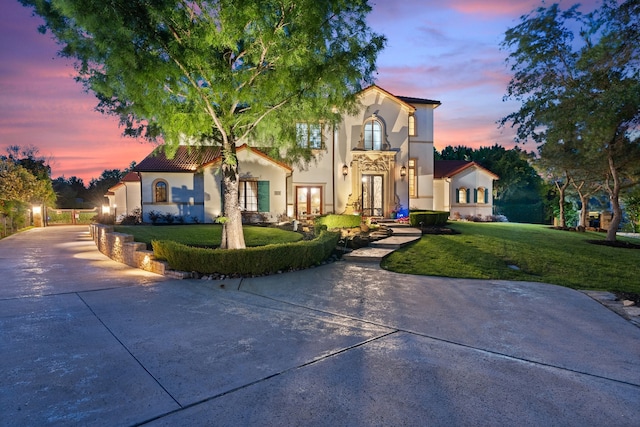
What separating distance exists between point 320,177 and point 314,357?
17802mm

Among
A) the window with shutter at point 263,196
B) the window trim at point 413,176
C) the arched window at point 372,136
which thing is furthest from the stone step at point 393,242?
the window trim at point 413,176

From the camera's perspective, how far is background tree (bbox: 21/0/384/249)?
803cm

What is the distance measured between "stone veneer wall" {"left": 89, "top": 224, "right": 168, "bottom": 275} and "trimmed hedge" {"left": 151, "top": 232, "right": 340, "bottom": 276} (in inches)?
10.5

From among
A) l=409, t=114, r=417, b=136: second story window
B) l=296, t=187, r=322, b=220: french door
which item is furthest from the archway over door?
l=409, t=114, r=417, b=136: second story window

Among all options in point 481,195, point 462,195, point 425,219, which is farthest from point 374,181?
point 481,195

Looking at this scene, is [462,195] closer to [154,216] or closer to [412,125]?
[412,125]

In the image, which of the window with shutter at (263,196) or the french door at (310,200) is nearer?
the window with shutter at (263,196)

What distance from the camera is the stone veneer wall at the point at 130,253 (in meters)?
9.45

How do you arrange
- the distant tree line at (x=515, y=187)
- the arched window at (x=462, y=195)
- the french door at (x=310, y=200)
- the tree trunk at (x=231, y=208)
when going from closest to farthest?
the tree trunk at (x=231, y=208) → the french door at (x=310, y=200) → the arched window at (x=462, y=195) → the distant tree line at (x=515, y=187)

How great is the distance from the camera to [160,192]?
2150cm

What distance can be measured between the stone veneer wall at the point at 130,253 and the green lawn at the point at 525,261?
6467 millimetres

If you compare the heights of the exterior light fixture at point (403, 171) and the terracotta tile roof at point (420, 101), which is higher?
the terracotta tile roof at point (420, 101)

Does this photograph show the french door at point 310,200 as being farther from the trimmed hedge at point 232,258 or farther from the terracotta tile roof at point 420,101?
the trimmed hedge at point 232,258

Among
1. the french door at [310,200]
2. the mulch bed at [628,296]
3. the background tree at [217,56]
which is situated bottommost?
the mulch bed at [628,296]
